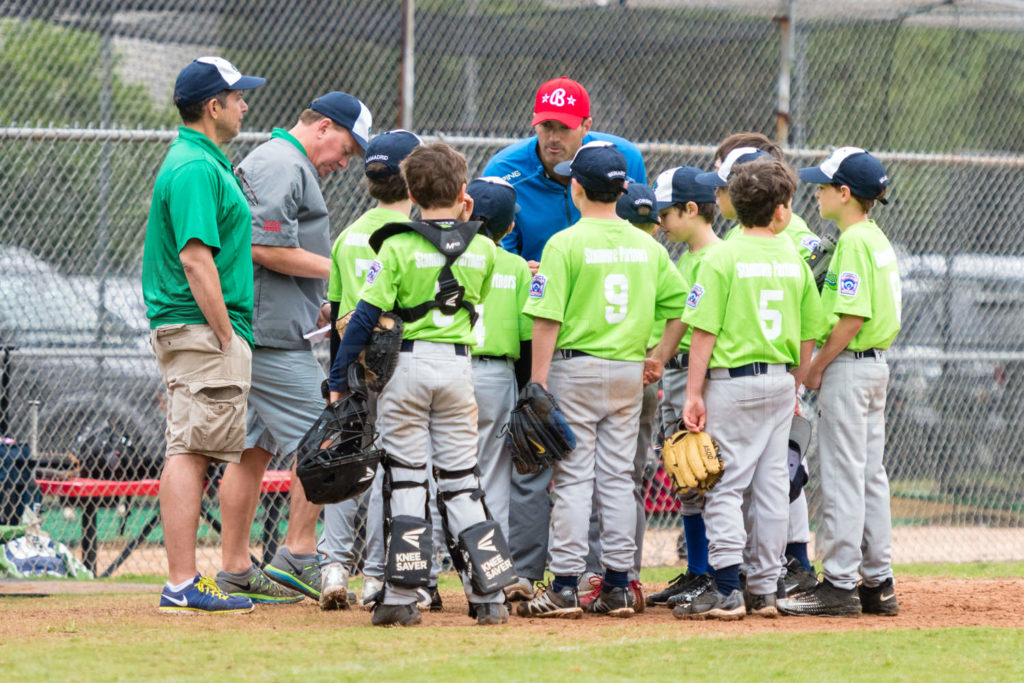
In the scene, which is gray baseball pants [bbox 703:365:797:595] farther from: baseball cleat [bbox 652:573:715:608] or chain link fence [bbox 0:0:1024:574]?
chain link fence [bbox 0:0:1024:574]

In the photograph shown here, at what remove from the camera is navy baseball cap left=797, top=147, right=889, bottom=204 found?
509 centimetres

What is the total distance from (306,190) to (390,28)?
A: 595cm

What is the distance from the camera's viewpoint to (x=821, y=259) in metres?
5.43

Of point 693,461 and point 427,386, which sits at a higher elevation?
point 427,386

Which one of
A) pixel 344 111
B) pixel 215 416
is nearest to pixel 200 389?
pixel 215 416

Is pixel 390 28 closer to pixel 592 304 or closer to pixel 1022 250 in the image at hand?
pixel 1022 250

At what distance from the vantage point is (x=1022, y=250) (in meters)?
8.27

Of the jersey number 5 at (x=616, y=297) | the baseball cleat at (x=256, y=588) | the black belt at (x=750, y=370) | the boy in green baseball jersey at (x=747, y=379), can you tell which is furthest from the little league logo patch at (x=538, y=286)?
the baseball cleat at (x=256, y=588)

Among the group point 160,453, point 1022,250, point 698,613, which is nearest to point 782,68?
point 1022,250

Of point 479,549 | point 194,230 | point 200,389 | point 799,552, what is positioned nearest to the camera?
point 479,549

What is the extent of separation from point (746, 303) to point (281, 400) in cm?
207

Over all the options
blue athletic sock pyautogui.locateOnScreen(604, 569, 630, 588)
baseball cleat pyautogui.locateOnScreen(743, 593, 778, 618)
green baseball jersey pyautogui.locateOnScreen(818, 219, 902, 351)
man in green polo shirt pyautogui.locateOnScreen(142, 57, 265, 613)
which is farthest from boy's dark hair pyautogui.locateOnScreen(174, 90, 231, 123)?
baseball cleat pyautogui.locateOnScreen(743, 593, 778, 618)

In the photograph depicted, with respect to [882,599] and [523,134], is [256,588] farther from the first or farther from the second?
[523,134]

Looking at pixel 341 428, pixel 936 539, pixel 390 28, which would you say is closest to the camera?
pixel 341 428
